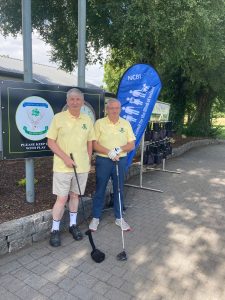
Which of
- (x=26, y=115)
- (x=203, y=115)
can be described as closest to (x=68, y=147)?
(x=26, y=115)

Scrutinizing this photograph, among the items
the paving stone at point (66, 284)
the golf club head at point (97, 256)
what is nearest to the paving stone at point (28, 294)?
the paving stone at point (66, 284)

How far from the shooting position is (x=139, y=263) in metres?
3.81

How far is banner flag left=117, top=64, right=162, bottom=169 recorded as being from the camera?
6.07 m

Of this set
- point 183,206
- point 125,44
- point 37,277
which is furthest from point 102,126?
point 125,44

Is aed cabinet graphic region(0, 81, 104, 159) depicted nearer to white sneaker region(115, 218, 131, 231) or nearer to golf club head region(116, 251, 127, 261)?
white sneaker region(115, 218, 131, 231)

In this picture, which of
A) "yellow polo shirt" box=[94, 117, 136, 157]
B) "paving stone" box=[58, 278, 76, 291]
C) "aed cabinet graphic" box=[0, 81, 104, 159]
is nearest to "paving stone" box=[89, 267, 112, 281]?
"paving stone" box=[58, 278, 76, 291]

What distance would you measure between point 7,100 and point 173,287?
10.8 ft

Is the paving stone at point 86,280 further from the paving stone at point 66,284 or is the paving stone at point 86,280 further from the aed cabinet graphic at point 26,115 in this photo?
the aed cabinet graphic at point 26,115

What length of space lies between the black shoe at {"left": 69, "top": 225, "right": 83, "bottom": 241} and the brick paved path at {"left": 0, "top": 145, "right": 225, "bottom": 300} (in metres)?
0.07

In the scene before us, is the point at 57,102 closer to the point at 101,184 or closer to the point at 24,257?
the point at 101,184

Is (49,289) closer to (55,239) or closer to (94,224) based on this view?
(55,239)

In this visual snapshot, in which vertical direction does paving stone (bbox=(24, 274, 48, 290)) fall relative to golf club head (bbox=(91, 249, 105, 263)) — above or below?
below

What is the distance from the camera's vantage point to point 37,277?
3432 mm

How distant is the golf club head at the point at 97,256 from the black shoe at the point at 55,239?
0.55 m
